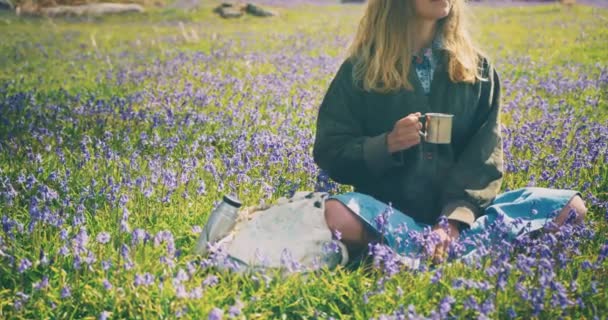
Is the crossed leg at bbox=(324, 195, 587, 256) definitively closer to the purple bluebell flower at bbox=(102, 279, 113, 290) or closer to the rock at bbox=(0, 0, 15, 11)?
the purple bluebell flower at bbox=(102, 279, 113, 290)

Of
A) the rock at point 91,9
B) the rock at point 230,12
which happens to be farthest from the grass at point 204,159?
the rock at point 230,12

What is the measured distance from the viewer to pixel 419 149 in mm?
3812

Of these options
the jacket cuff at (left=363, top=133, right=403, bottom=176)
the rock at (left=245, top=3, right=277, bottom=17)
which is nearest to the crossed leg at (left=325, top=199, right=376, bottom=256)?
the jacket cuff at (left=363, top=133, right=403, bottom=176)

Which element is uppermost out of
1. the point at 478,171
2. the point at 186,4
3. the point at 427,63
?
the point at 427,63

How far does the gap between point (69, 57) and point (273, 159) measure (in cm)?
803

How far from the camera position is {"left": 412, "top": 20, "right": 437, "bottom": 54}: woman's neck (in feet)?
13.1

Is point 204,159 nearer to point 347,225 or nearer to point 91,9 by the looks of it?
point 347,225

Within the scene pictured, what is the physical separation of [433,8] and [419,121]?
0.67 meters

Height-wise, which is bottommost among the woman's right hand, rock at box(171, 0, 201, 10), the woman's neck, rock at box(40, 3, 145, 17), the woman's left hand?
rock at box(171, 0, 201, 10)

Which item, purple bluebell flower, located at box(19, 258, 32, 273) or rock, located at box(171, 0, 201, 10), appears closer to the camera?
purple bluebell flower, located at box(19, 258, 32, 273)

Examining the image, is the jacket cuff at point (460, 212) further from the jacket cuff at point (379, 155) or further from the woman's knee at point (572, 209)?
the woman's knee at point (572, 209)

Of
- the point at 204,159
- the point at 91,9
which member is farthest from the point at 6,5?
the point at 204,159

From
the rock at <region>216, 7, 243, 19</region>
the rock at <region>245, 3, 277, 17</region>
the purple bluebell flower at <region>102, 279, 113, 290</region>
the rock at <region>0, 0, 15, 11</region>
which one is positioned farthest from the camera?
the rock at <region>245, 3, 277, 17</region>

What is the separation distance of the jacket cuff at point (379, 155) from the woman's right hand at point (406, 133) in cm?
9
